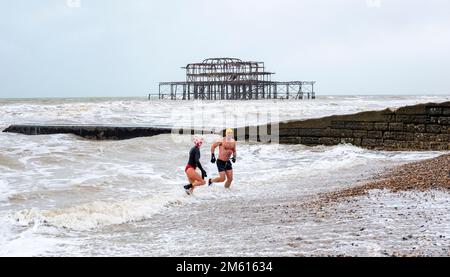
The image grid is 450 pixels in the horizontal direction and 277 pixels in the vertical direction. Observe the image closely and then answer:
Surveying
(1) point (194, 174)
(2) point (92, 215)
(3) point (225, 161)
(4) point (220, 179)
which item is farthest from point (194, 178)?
(2) point (92, 215)

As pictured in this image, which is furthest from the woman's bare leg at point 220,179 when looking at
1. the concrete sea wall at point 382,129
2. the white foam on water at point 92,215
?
the concrete sea wall at point 382,129

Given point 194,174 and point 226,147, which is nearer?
point 194,174

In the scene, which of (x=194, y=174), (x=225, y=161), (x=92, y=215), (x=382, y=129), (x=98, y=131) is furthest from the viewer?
(x=98, y=131)

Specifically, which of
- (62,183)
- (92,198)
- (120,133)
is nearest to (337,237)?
(92,198)

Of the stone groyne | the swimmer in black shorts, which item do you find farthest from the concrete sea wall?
the swimmer in black shorts

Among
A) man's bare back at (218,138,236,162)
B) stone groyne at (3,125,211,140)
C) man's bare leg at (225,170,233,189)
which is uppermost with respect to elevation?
man's bare back at (218,138,236,162)

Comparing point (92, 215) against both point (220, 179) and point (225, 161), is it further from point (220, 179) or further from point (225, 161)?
point (225, 161)

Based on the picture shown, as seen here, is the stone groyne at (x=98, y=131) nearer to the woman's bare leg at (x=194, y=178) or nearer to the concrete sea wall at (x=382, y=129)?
the concrete sea wall at (x=382, y=129)

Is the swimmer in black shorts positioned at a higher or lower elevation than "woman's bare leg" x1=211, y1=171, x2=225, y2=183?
higher

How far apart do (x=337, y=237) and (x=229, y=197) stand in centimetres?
361

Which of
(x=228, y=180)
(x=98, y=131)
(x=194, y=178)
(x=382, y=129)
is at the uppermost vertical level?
(x=382, y=129)

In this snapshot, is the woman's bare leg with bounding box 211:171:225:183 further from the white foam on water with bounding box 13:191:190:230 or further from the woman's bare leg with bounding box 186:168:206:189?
the white foam on water with bounding box 13:191:190:230
